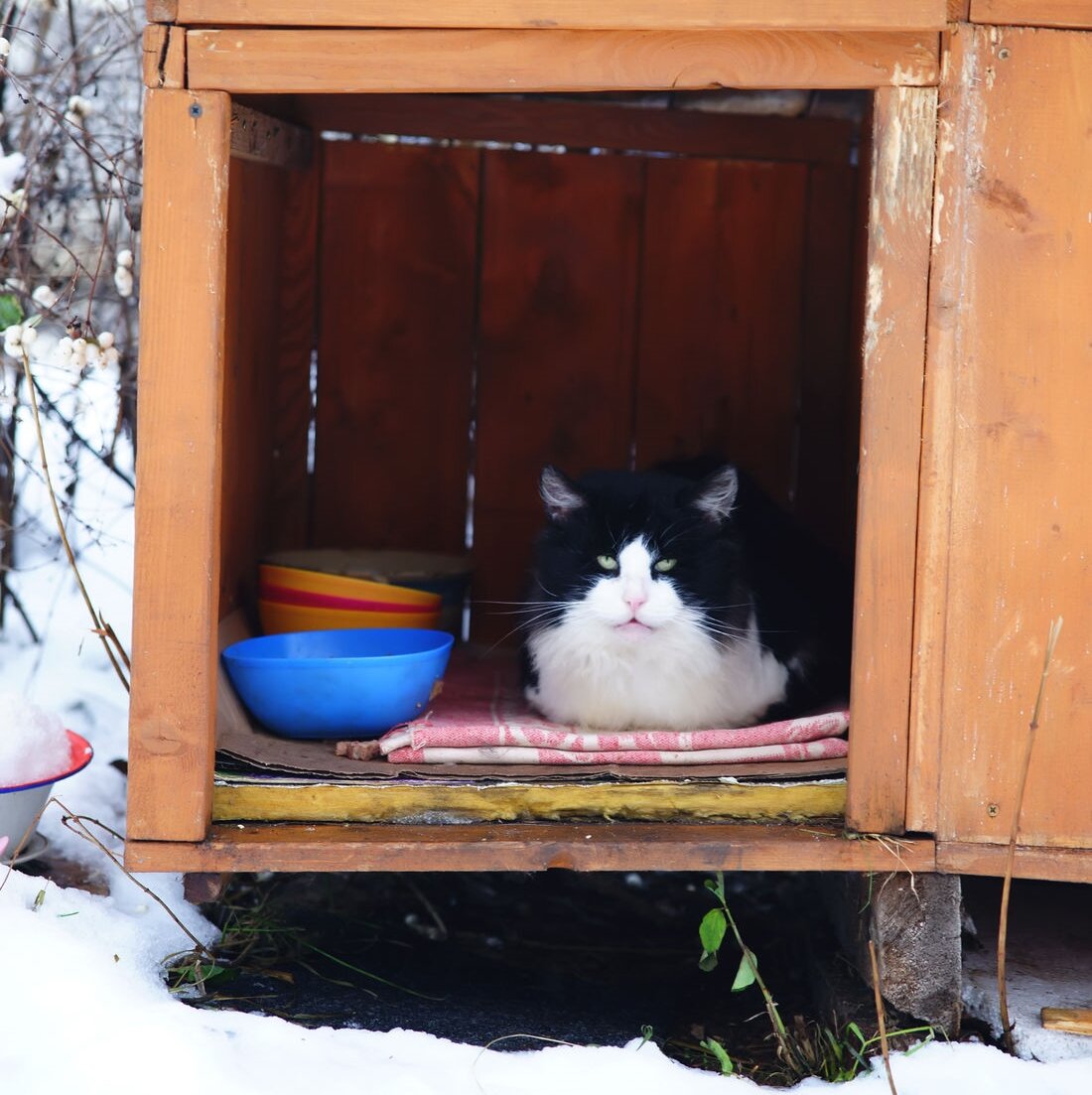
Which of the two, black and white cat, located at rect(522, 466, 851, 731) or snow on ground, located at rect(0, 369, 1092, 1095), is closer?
snow on ground, located at rect(0, 369, 1092, 1095)

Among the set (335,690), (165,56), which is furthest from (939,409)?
(165,56)

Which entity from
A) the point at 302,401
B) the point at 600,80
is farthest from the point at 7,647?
the point at 600,80

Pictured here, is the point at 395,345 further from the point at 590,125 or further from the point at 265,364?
the point at 590,125

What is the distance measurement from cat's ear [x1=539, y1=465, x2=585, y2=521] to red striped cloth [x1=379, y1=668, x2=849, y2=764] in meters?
0.42

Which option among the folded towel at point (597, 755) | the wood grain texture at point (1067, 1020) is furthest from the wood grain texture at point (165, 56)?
the wood grain texture at point (1067, 1020)

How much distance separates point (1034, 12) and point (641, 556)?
1080 millimetres

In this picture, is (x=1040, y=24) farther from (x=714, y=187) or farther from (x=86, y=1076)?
(x=86, y=1076)

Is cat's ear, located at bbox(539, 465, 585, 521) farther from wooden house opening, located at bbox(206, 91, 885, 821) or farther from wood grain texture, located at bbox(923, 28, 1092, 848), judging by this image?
wooden house opening, located at bbox(206, 91, 885, 821)

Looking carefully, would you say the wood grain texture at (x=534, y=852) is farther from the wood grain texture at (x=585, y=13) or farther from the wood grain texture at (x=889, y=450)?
the wood grain texture at (x=585, y=13)

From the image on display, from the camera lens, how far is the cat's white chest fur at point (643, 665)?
2314 millimetres

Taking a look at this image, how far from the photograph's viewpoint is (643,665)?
7.93ft

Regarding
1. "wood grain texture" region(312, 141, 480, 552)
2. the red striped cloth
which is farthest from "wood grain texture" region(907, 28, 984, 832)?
"wood grain texture" region(312, 141, 480, 552)

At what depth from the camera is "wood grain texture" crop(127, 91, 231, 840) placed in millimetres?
1916

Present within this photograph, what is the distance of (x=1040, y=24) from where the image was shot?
6.24ft
